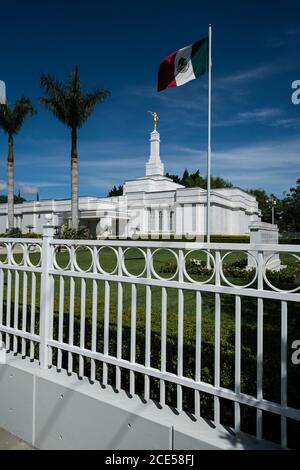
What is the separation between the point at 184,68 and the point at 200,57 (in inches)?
21.1

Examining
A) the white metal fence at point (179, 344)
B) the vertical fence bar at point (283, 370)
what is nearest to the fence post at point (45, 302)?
the white metal fence at point (179, 344)

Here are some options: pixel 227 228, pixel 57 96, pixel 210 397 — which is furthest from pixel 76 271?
pixel 227 228

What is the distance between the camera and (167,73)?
10.8 meters

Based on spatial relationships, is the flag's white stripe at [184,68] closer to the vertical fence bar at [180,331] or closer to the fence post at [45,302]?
the fence post at [45,302]

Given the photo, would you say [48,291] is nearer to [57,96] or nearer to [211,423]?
[211,423]

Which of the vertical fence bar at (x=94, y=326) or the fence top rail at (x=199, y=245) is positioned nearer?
the fence top rail at (x=199, y=245)

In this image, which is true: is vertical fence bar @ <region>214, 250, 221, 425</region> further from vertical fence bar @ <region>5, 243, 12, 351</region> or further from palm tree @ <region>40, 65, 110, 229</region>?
palm tree @ <region>40, 65, 110, 229</region>

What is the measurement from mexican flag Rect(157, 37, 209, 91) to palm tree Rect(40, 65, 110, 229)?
41.4 feet

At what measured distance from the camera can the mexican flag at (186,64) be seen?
1052cm

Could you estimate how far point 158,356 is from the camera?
8.37 ft

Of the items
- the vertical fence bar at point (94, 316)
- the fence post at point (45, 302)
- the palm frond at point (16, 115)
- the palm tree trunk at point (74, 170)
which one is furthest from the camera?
the palm frond at point (16, 115)

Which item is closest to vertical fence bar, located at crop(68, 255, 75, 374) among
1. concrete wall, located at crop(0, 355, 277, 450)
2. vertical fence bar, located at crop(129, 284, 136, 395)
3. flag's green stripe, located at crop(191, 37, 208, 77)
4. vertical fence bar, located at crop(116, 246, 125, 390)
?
concrete wall, located at crop(0, 355, 277, 450)

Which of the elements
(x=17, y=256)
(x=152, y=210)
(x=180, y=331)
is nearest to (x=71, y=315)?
(x=180, y=331)
